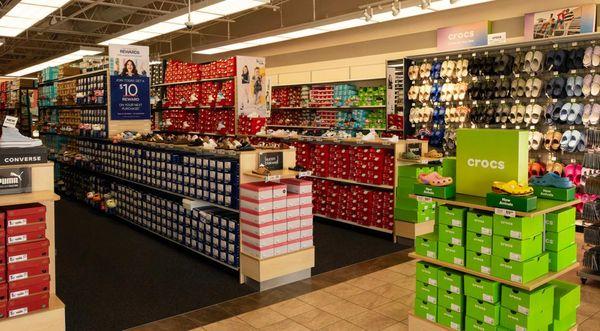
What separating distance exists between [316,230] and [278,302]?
2753 millimetres

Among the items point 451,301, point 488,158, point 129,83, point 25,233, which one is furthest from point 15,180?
point 129,83

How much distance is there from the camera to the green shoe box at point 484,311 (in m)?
3.44

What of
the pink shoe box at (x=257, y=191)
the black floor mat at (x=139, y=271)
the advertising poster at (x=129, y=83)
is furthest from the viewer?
the advertising poster at (x=129, y=83)

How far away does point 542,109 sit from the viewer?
26.4 feet

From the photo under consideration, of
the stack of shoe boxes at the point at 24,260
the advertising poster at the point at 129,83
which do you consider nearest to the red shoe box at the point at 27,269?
the stack of shoe boxes at the point at 24,260

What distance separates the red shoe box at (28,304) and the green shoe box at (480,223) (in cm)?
310

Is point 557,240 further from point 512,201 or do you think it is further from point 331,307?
point 331,307

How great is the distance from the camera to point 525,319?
330 cm

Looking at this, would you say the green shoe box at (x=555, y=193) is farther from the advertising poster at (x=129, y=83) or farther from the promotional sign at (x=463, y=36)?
the advertising poster at (x=129, y=83)

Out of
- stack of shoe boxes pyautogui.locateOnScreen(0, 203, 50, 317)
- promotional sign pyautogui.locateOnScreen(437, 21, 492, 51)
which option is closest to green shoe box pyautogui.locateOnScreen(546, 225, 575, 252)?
stack of shoe boxes pyautogui.locateOnScreen(0, 203, 50, 317)

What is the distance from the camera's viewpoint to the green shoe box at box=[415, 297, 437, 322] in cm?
382

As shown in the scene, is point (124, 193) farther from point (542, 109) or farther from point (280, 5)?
point (280, 5)

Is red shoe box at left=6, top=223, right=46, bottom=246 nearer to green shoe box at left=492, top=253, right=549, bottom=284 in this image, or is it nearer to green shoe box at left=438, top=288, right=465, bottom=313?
green shoe box at left=438, top=288, right=465, bottom=313

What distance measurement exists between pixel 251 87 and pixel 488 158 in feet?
21.5
